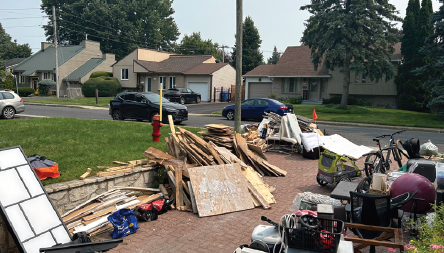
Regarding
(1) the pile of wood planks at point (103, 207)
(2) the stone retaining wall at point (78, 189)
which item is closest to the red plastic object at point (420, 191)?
(1) the pile of wood planks at point (103, 207)

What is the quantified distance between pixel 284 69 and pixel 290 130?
26331 mm

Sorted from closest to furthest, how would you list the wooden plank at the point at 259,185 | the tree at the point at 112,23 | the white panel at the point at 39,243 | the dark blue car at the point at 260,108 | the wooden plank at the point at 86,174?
the white panel at the point at 39,243
the wooden plank at the point at 86,174
the wooden plank at the point at 259,185
the dark blue car at the point at 260,108
the tree at the point at 112,23

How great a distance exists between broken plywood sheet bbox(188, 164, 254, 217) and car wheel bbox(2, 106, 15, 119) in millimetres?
16588

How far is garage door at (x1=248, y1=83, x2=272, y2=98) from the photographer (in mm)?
39909

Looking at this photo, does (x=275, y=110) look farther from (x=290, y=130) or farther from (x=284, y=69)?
(x=284, y=69)

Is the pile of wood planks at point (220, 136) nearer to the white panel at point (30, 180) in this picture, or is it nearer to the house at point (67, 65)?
the white panel at point (30, 180)

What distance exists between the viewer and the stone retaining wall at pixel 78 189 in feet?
16.0

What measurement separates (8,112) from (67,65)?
115 ft

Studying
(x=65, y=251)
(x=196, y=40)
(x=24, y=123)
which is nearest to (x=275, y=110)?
(x=24, y=123)

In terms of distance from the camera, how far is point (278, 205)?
700cm

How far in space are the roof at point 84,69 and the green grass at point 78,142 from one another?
39.3 metres

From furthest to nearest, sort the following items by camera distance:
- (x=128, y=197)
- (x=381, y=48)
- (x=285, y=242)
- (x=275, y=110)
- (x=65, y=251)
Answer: (x=381, y=48) → (x=275, y=110) → (x=128, y=197) → (x=65, y=251) → (x=285, y=242)

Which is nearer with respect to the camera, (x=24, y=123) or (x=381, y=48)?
(x=24, y=123)

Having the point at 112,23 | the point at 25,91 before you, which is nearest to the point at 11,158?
the point at 25,91
